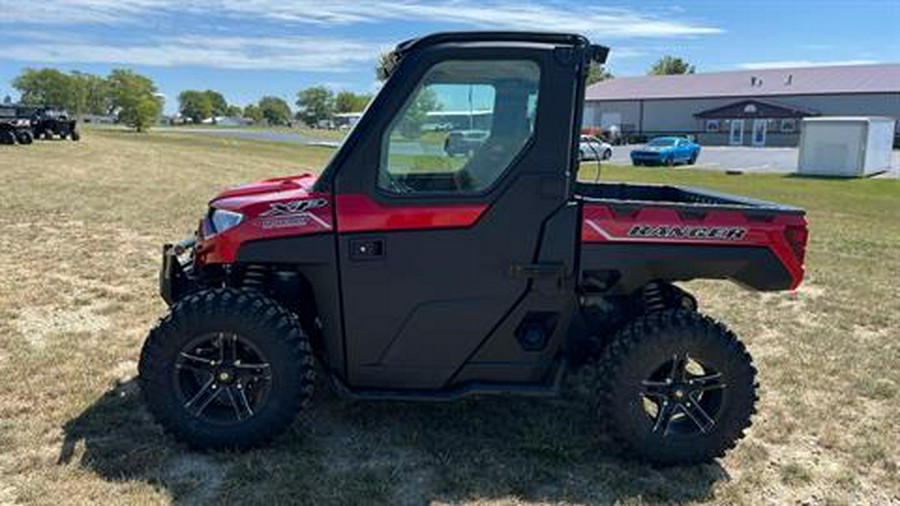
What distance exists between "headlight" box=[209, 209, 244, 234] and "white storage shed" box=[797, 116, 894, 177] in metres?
31.7

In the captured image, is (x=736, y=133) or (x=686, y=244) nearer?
(x=686, y=244)

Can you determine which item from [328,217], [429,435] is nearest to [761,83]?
[429,435]

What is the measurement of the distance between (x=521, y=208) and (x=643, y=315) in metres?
0.98

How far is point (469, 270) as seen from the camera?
3.70 meters

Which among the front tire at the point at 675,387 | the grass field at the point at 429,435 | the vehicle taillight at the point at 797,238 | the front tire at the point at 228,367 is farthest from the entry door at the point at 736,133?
the front tire at the point at 228,367

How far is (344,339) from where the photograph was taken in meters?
3.77

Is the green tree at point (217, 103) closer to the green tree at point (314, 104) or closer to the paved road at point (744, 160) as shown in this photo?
the green tree at point (314, 104)

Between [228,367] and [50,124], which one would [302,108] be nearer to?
[50,124]

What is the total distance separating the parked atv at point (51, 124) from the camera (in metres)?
32.1

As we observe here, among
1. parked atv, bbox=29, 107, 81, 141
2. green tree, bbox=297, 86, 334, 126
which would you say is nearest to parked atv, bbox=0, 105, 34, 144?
parked atv, bbox=29, 107, 81, 141

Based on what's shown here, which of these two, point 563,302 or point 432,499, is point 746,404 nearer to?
point 563,302

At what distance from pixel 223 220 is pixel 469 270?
4.41 feet

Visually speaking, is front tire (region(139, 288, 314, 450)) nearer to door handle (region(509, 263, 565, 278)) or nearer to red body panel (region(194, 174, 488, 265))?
red body panel (region(194, 174, 488, 265))

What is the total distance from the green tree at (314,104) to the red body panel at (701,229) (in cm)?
13945
